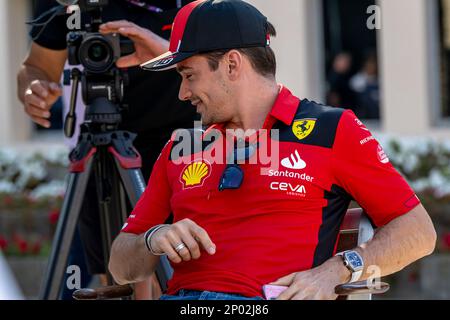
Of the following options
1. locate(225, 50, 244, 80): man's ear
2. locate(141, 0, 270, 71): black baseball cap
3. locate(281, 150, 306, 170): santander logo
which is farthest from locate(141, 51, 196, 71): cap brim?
locate(281, 150, 306, 170): santander logo

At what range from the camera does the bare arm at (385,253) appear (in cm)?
320

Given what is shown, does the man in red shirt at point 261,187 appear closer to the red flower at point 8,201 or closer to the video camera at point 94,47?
the video camera at point 94,47

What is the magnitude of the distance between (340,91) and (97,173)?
6.24 metres

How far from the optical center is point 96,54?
416cm

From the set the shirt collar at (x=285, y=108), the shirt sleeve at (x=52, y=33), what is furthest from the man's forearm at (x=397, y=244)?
the shirt sleeve at (x=52, y=33)

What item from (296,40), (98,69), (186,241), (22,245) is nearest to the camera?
(186,241)

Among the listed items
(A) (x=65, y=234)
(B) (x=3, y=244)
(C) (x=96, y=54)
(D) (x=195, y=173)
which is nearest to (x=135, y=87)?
(C) (x=96, y=54)

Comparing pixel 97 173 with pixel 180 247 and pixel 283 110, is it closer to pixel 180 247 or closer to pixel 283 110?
pixel 283 110

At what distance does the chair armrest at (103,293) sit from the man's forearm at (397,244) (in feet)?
2.54

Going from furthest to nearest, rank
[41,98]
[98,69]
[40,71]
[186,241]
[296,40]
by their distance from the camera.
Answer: [296,40], [40,71], [41,98], [98,69], [186,241]

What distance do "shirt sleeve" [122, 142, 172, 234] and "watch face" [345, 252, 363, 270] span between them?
660mm

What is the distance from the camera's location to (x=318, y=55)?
10258 mm

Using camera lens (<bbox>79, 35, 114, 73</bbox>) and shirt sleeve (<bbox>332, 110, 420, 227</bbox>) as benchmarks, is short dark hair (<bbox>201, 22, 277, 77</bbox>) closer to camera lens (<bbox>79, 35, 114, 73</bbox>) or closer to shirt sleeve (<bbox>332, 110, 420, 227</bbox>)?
shirt sleeve (<bbox>332, 110, 420, 227</bbox>)
